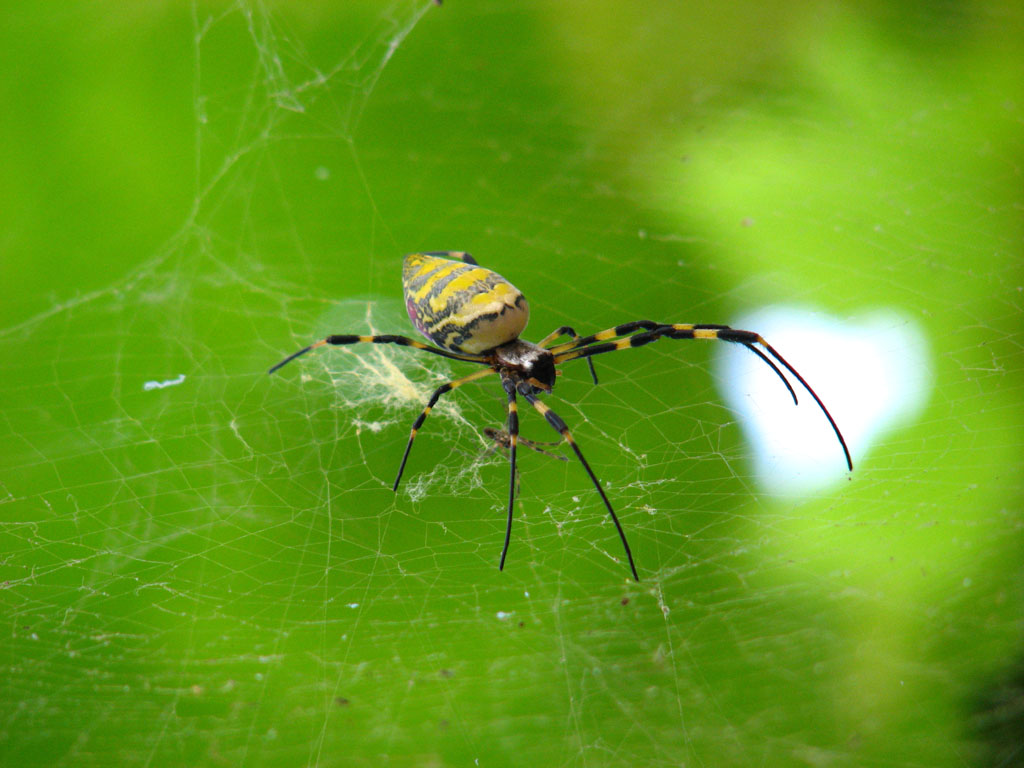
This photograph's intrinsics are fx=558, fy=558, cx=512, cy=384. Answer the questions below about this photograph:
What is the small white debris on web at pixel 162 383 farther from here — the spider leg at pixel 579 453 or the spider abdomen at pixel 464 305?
the spider leg at pixel 579 453

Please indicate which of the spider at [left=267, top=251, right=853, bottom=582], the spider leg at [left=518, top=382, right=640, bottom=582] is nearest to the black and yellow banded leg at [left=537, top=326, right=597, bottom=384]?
the spider at [left=267, top=251, right=853, bottom=582]

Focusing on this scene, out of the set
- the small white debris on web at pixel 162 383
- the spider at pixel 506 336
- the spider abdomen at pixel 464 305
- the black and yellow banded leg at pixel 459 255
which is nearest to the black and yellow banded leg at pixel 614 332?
the spider at pixel 506 336

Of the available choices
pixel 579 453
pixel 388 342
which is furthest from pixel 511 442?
pixel 388 342

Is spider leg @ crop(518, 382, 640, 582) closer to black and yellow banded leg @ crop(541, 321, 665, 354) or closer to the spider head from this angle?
the spider head

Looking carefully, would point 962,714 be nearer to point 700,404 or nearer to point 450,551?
point 700,404

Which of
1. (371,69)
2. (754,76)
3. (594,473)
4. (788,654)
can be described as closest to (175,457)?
(594,473)

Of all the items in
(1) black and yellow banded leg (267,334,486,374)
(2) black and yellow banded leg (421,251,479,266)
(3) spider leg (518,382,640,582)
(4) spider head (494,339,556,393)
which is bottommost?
(3) spider leg (518,382,640,582)
